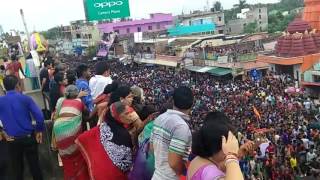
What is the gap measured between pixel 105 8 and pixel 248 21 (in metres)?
43.0

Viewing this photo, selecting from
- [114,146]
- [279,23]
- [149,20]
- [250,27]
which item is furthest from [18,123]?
[149,20]

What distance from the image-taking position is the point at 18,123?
3.92 metres

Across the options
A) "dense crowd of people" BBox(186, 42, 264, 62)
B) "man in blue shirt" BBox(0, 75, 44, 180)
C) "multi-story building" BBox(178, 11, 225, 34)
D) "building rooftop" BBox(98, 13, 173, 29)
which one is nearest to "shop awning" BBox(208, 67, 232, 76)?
"dense crowd of people" BBox(186, 42, 264, 62)

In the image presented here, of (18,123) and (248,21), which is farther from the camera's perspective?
(248,21)

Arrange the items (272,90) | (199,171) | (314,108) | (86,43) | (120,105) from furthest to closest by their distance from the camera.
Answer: (86,43)
(272,90)
(314,108)
(120,105)
(199,171)

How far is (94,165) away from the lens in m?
3.12

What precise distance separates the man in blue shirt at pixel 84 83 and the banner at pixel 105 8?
16.6 ft

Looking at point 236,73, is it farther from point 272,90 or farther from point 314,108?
point 314,108

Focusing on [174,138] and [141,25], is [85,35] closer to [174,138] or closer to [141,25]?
[141,25]

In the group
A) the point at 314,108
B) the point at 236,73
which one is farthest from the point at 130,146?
the point at 236,73

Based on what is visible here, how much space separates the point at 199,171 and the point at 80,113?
1.83 meters

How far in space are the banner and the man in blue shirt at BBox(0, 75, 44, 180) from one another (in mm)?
5829

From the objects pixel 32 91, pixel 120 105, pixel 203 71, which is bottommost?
pixel 203 71

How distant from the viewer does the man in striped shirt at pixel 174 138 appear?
8.07 feet
